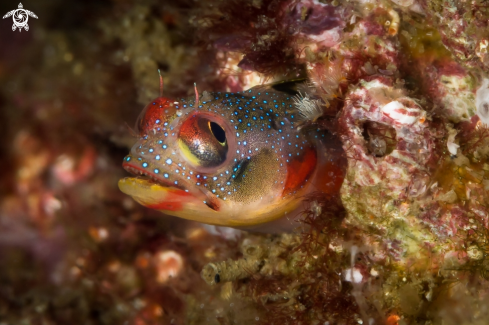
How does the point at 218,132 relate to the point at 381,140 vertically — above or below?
above

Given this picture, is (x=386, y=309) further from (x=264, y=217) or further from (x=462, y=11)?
(x=462, y=11)

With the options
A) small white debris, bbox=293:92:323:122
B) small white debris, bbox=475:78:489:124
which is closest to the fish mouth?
small white debris, bbox=293:92:323:122

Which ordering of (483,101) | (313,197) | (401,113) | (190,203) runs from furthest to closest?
1. (313,197)
2. (190,203)
3. (483,101)
4. (401,113)

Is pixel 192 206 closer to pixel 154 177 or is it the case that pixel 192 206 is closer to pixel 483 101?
pixel 154 177

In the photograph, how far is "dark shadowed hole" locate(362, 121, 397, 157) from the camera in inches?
113

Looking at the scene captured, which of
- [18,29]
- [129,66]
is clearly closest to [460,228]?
[129,66]

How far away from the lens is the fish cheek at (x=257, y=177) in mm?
3080

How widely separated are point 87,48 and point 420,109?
659 cm

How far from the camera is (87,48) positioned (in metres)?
6.99

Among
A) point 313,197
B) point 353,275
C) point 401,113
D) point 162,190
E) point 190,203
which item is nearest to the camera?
point 401,113

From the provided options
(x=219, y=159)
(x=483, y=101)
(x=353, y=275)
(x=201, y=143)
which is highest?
(x=483, y=101)

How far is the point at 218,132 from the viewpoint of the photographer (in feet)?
9.78

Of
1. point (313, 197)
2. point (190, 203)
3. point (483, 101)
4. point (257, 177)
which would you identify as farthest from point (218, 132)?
point (483, 101)

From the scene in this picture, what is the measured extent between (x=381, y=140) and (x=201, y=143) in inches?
59.9
